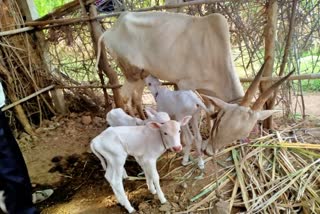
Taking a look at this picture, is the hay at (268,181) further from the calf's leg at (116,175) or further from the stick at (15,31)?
→ the stick at (15,31)

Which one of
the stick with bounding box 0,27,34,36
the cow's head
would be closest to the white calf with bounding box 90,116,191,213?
the cow's head

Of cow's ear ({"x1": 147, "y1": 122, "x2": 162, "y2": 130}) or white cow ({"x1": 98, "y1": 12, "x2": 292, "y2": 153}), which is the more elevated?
white cow ({"x1": 98, "y1": 12, "x2": 292, "y2": 153})

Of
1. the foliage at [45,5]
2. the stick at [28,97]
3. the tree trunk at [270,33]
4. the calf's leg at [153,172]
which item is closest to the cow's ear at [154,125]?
the calf's leg at [153,172]

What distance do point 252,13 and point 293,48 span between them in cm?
48

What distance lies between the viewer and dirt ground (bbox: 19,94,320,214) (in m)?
2.12

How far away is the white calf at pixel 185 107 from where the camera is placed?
2.20m

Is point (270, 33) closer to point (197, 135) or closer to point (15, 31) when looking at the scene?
point (197, 135)

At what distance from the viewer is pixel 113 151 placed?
1909 mm

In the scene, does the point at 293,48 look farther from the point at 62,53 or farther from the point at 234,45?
the point at 62,53

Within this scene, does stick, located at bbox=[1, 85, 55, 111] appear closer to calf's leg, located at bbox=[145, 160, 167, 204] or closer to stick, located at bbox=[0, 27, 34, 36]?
stick, located at bbox=[0, 27, 34, 36]

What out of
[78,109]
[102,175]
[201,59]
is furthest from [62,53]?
[201,59]

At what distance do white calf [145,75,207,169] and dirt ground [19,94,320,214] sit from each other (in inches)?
6.3

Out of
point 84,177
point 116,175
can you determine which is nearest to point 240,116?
point 116,175

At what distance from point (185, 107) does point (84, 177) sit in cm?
101
